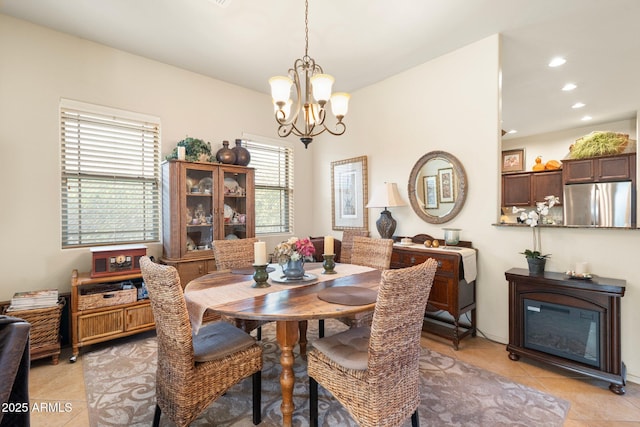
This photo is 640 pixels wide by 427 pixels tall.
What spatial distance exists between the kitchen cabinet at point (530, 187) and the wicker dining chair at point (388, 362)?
17.0ft

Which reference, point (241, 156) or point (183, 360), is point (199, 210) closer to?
point (241, 156)

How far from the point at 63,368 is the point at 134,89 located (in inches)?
108

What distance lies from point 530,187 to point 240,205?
5.23 meters

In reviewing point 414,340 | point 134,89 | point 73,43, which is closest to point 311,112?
point 414,340

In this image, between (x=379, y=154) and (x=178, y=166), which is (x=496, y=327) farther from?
(x=178, y=166)

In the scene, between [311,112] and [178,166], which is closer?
[311,112]

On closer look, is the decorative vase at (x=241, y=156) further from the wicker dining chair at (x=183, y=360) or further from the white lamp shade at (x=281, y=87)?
the wicker dining chair at (x=183, y=360)

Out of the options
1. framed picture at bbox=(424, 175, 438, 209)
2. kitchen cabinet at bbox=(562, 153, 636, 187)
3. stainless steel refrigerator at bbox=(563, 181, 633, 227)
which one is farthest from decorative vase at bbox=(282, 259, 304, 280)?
kitchen cabinet at bbox=(562, 153, 636, 187)

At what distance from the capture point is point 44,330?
246cm

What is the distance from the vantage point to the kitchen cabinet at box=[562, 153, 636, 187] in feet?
14.7

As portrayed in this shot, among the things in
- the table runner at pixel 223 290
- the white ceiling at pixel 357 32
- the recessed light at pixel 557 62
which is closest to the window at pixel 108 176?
the white ceiling at pixel 357 32

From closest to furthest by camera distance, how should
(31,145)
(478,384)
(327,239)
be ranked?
(478,384)
(327,239)
(31,145)

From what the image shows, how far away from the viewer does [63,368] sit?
2.46m

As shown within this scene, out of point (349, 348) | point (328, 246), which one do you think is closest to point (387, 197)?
point (328, 246)
